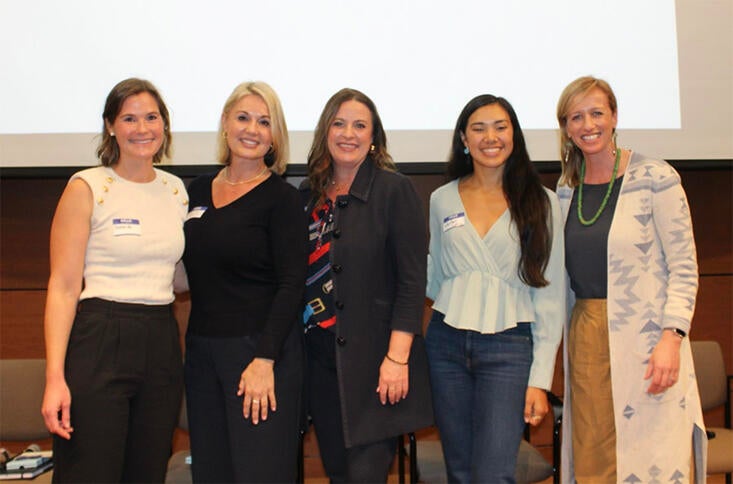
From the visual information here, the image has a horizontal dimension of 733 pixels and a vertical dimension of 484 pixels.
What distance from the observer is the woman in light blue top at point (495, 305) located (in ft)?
6.79

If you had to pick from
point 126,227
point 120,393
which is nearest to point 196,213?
point 126,227

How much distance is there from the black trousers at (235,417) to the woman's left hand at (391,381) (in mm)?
262

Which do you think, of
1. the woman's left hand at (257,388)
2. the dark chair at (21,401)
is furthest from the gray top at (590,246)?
the dark chair at (21,401)

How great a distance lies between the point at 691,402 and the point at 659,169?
83 centimetres

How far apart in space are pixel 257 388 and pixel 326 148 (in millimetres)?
851

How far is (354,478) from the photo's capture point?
1.96 metres

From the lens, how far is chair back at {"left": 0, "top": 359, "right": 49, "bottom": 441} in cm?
292

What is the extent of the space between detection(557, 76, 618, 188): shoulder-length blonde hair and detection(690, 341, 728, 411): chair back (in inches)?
61.2

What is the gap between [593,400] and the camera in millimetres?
2229

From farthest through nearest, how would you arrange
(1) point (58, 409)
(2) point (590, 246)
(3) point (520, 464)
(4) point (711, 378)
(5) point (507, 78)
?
(4) point (711, 378) → (5) point (507, 78) → (3) point (520, 464) → (2) point (590, 246) → (1) point (58, 409)

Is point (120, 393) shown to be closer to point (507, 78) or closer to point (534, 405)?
point (534, 405)

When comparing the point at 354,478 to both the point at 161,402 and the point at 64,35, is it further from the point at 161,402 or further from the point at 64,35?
the point at 64,35

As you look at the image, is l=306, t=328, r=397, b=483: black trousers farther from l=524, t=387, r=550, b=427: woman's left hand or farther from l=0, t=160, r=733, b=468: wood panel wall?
l=0, t=160, r=733, b=468: wood panel wall

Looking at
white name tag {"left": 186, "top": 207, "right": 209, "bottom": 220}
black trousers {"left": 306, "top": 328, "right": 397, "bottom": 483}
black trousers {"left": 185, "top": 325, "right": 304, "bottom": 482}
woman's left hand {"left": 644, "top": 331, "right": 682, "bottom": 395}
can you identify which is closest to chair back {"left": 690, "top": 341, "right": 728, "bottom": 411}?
woman's left hand {"left": 644, "top": 331, "right": 682, "bottom": 395}
